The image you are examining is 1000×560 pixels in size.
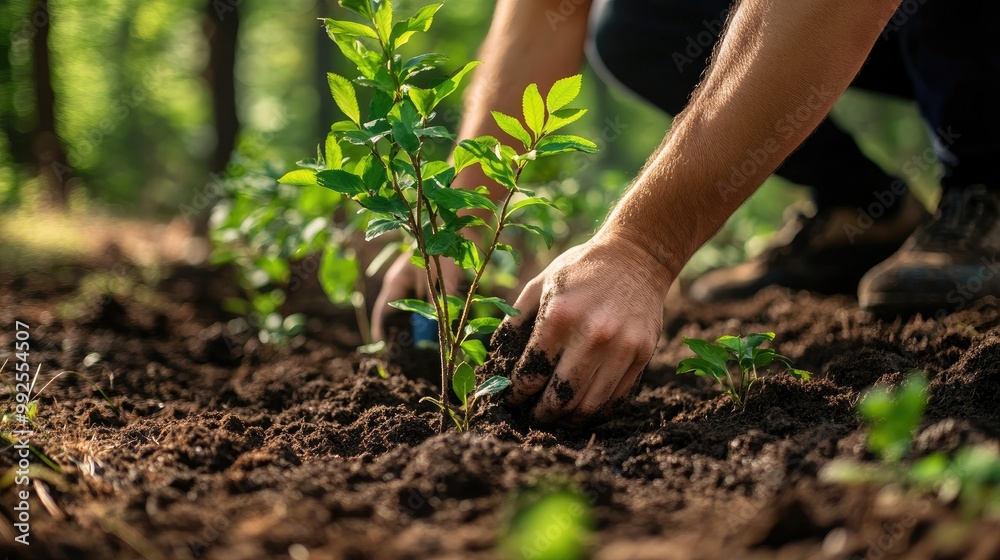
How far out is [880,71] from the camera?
3.42 m

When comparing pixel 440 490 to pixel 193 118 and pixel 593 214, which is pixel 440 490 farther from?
pixel 193 118

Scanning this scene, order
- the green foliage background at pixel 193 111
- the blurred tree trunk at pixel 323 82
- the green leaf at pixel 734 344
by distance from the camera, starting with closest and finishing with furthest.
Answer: the green leaf at pixel 734 344 < the green foliage background at pixel 193 111 < the blurred tree trunk at pixel 323 82

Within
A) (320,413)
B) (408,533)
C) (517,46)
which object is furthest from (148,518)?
(517,46)

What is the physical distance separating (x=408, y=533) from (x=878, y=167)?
312 centimetres

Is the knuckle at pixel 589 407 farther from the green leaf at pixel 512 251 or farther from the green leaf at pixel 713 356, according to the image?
the green leaf at pixel 512 251

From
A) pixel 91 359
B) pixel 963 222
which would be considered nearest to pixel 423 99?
pixel 91 359

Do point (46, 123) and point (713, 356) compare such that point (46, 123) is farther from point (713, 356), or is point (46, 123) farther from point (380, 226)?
point (713, 356)

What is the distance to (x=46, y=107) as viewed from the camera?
5.44 m

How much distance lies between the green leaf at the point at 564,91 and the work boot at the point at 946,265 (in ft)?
5.32

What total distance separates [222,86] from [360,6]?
5.33m

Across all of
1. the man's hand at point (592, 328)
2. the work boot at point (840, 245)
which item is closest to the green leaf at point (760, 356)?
the man's hand at point (592, 328)

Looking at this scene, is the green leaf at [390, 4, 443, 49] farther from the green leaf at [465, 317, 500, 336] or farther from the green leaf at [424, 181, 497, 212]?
the green leaf at [465, 317, 500, 336]

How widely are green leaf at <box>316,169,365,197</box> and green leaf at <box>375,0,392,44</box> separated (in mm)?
284

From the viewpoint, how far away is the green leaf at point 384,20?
1552 millimetres
